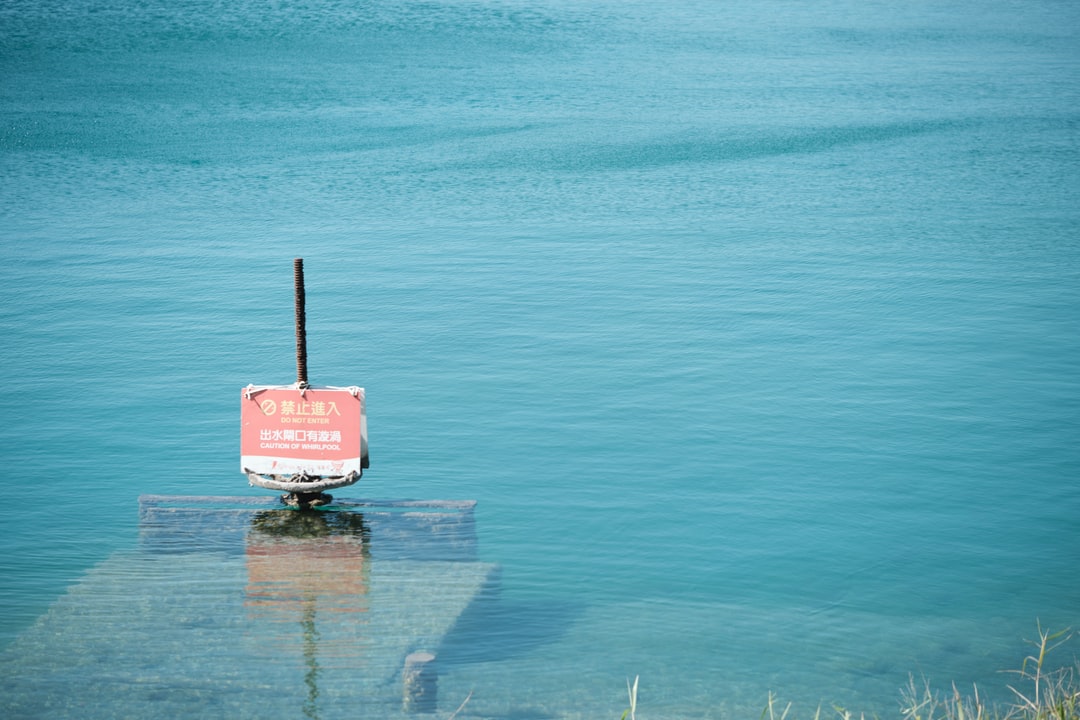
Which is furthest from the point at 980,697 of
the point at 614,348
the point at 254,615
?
the point at 614,348

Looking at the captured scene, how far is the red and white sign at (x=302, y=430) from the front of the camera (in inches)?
450

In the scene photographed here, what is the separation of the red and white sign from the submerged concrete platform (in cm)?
67

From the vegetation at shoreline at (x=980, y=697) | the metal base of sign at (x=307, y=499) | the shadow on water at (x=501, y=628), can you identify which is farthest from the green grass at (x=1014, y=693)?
the metal base of sign at (x=307, y=499)

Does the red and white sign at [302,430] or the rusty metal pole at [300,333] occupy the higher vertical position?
the rusty metal pole at [300,333]

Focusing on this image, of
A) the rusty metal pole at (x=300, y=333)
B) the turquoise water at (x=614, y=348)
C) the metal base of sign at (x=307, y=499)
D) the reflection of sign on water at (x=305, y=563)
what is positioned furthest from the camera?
the metal base of sign at (x=307, y=499)

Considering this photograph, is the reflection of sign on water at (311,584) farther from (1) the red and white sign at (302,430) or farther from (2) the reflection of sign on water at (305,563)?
(1) the red and white sign at (302,430)

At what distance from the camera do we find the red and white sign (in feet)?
37.5

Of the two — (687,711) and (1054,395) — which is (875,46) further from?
(687,711)

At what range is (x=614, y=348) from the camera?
58.5 ft

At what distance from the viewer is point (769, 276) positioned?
71.2 ft

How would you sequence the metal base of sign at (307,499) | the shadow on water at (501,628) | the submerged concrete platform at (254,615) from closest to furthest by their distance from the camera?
the submerged concrete platform at (254,615) < the shadow on water at (501,628) < the metal base of sign at (307,499)

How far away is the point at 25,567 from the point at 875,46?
48669 millimetres

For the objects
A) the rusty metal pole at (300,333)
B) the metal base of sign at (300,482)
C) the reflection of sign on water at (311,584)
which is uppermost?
the rusty metal pole at (300,333)

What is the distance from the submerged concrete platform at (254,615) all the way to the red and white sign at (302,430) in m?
Answer: 0.67
